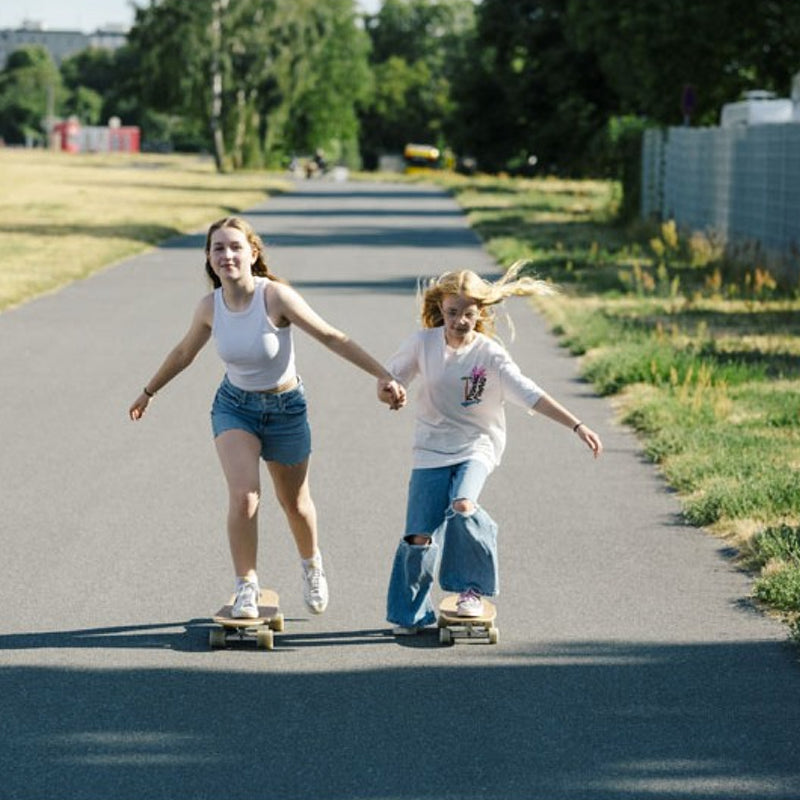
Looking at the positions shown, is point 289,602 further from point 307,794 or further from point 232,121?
point 232,121

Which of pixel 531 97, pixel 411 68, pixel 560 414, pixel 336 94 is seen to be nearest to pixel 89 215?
pixel 560 414

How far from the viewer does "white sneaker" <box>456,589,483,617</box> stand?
22.3 ft

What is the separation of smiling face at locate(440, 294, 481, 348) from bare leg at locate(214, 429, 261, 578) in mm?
768

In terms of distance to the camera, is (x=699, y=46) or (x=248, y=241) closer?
(x=248, y=241)

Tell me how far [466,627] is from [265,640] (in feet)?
2.25

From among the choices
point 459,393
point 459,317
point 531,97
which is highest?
point 531,97

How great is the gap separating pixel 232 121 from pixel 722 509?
89.6m

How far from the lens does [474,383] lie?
6.85 metres

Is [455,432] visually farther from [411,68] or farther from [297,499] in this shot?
[411,68]

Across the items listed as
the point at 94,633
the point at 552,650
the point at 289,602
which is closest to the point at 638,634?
the point at 552,650

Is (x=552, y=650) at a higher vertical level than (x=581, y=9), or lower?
lower

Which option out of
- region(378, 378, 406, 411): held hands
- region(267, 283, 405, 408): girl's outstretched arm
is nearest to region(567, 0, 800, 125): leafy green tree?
region(267, 283, 405, 408): girl's outstretched arm

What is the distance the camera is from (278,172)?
4055 inches

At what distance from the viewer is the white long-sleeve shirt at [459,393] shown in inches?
270
